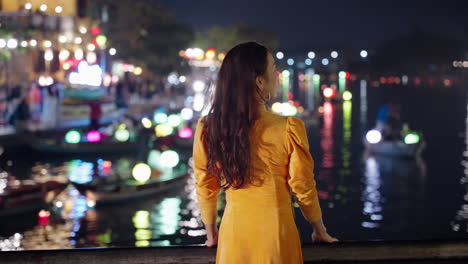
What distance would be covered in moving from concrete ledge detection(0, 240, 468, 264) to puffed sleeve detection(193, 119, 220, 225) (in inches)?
19.9

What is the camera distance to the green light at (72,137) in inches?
1047

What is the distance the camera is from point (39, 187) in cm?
1634

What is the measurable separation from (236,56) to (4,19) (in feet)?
110

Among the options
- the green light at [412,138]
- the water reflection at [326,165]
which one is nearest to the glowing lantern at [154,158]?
the water reflection at [326,165]

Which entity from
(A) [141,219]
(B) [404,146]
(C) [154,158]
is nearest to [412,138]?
(B) [404,146]

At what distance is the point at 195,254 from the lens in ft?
13.3

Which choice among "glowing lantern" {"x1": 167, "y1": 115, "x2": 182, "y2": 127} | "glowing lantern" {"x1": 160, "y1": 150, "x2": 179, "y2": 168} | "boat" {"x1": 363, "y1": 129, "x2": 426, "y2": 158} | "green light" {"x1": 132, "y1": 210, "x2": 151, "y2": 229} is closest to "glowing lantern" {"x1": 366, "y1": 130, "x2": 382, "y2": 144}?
"boat" {"x1": 363, "y1": 129, "x2": 426, "y2": 158}

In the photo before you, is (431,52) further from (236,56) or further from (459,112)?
(236,56)

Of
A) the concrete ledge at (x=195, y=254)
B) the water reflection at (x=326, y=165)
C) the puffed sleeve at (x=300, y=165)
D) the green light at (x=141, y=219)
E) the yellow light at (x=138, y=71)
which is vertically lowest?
the green light at (x=141, y=219)

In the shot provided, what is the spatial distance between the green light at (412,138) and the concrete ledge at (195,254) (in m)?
24.2

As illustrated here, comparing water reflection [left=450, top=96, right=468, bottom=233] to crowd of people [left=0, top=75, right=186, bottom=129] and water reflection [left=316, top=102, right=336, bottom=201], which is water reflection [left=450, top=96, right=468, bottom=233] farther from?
crowd of people [left=0, top=75, right=186, bottom=129]

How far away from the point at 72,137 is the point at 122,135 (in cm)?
201

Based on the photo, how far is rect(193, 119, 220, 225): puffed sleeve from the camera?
11.5ft

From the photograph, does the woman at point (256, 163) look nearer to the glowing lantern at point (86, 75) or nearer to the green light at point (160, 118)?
the green light at point (160, 118)
